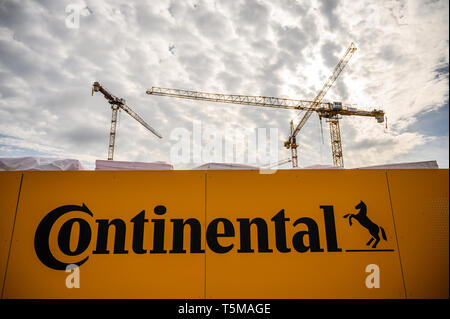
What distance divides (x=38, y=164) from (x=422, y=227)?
612 cm

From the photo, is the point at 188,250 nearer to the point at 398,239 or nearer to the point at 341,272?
the point at 341,272

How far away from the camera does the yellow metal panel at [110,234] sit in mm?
3270

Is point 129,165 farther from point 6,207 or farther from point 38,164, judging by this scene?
point 6,207

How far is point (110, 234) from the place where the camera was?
3.41m

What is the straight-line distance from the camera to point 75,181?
361 centimetres

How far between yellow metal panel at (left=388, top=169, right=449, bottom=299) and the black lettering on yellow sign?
3.44 feet

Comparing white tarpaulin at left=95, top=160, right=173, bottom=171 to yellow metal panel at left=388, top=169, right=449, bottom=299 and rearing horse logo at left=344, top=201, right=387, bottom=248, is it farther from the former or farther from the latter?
yellow metal panel at left=388, top=169, right=449, bottom=299

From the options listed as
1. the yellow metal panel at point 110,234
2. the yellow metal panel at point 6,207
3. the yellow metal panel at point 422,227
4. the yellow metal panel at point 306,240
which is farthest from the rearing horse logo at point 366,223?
the yellow metal panel at point 6,207

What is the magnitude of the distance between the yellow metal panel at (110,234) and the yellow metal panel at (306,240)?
1.17ft

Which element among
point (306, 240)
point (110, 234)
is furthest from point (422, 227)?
point (110, 234)

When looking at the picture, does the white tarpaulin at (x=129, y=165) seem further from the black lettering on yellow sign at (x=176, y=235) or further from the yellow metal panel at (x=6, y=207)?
the yellow metal panel at (x=6, y=207)

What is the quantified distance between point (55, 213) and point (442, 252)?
5.79m

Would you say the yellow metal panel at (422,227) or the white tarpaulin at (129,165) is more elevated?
the white tarpaulin at (129,165)
